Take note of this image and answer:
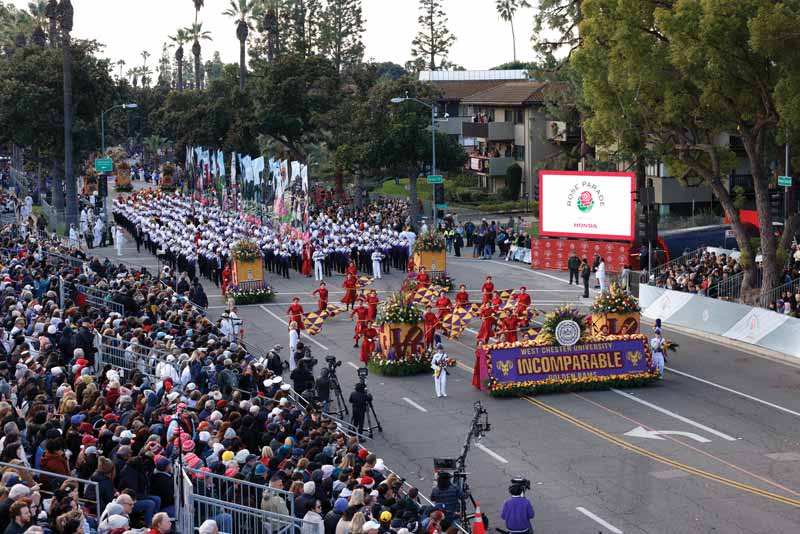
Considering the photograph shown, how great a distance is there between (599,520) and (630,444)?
15.4ft

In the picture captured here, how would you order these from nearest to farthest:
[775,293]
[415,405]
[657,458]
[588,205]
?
[657,458] < [415,405] < [775,293] < [588,205]

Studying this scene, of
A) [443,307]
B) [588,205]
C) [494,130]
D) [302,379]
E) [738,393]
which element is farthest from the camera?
[494,130]

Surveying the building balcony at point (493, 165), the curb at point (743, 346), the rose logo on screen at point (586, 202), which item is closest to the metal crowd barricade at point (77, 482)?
the curb at point (743, 346)

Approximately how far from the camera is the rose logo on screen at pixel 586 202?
152ft

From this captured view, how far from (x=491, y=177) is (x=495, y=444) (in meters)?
60.5

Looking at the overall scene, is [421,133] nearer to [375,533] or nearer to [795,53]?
[795,53]

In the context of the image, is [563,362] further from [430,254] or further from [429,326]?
[430,254]

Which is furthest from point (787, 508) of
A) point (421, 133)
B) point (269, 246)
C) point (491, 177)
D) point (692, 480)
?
point (491, 177)

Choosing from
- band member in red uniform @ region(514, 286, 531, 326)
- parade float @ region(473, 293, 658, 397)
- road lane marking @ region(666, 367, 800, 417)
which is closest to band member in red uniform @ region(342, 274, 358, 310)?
band member in red uniform @ region(514, 286, 531, 326)

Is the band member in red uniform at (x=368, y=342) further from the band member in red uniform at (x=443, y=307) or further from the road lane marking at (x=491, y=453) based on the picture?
the road lane marking at (x=491, y=453)

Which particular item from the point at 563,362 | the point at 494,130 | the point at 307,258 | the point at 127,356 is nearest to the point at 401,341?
the point at 563,362

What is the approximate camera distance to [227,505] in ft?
45.5

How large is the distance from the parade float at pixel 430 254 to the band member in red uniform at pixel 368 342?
41.2 ft

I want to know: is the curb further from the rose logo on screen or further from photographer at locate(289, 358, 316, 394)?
photographer at locate(289, 358, 316, 394)
